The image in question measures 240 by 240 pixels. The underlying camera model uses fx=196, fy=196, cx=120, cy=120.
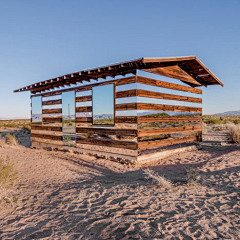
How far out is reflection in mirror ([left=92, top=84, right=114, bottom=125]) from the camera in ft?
25.6

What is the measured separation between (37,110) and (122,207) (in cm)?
961

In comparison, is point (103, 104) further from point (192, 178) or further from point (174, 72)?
point (192, 178)

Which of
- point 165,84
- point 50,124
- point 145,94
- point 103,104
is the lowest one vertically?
point 50,124

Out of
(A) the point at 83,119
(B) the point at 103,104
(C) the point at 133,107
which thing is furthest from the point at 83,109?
(C) the point at 133,107

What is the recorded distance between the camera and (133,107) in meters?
6.97

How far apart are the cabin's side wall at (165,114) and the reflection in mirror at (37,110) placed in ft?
22.6

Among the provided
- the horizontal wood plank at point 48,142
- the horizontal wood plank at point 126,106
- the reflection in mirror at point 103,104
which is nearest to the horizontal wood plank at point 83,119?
the reflection in mirror at point 103,104

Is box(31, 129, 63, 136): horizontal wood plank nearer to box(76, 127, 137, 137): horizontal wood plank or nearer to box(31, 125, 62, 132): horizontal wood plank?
box(31, 125, 62, 132): horizontal wood plank

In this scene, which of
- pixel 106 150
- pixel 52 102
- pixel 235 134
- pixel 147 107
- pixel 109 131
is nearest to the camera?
pixel 147 107

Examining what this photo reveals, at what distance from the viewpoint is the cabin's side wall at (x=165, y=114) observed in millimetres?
7191

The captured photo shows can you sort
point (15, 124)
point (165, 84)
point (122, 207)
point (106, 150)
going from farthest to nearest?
→ 1. point (15, 124)
2. point (165, 84)
3. point (106, 150)
4. point (122, 207)

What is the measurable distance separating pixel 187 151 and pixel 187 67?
4.01m

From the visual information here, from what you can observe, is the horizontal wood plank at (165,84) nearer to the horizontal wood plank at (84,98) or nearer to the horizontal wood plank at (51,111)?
the horizontal wood plank at (84,98)

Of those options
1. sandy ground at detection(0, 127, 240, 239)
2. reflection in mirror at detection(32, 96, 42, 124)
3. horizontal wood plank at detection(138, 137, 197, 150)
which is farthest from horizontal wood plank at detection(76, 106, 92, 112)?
reflection in mirror at detection(32, 96, 42, 124)
